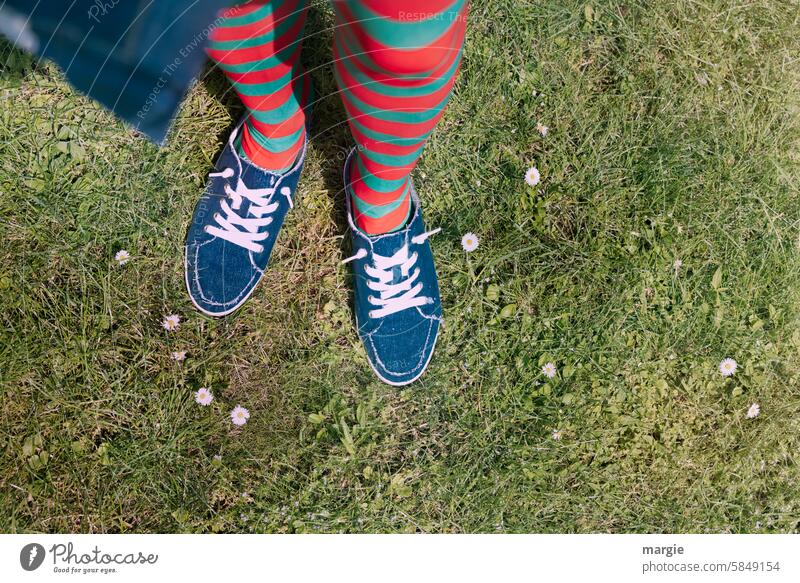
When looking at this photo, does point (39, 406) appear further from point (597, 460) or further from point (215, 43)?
point (597, 460)

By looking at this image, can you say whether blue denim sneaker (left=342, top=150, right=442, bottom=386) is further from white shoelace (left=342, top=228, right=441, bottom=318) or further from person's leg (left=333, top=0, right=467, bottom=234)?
person's leg (left=333, top=0, right=467, bottom=234)

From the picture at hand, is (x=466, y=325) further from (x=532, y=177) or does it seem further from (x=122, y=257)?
(x=122, y=257)

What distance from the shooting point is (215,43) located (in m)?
1.09

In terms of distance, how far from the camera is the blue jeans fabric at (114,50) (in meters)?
1.56

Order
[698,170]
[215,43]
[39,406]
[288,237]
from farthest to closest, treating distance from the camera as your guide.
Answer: [698,170] < [288,237] < [39,406] < [215,43]

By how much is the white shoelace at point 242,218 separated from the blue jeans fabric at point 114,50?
274mm

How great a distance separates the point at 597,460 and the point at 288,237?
0.92 metres

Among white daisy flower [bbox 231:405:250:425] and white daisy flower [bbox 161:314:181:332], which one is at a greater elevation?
white daisy flower [bbox 161:314:181:332]

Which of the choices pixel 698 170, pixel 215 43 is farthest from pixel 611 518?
pixel 215 43

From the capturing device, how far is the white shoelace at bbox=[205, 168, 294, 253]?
1.45 meters

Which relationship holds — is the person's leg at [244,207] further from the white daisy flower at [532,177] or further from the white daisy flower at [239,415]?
the white daisy flower at [532,177]
